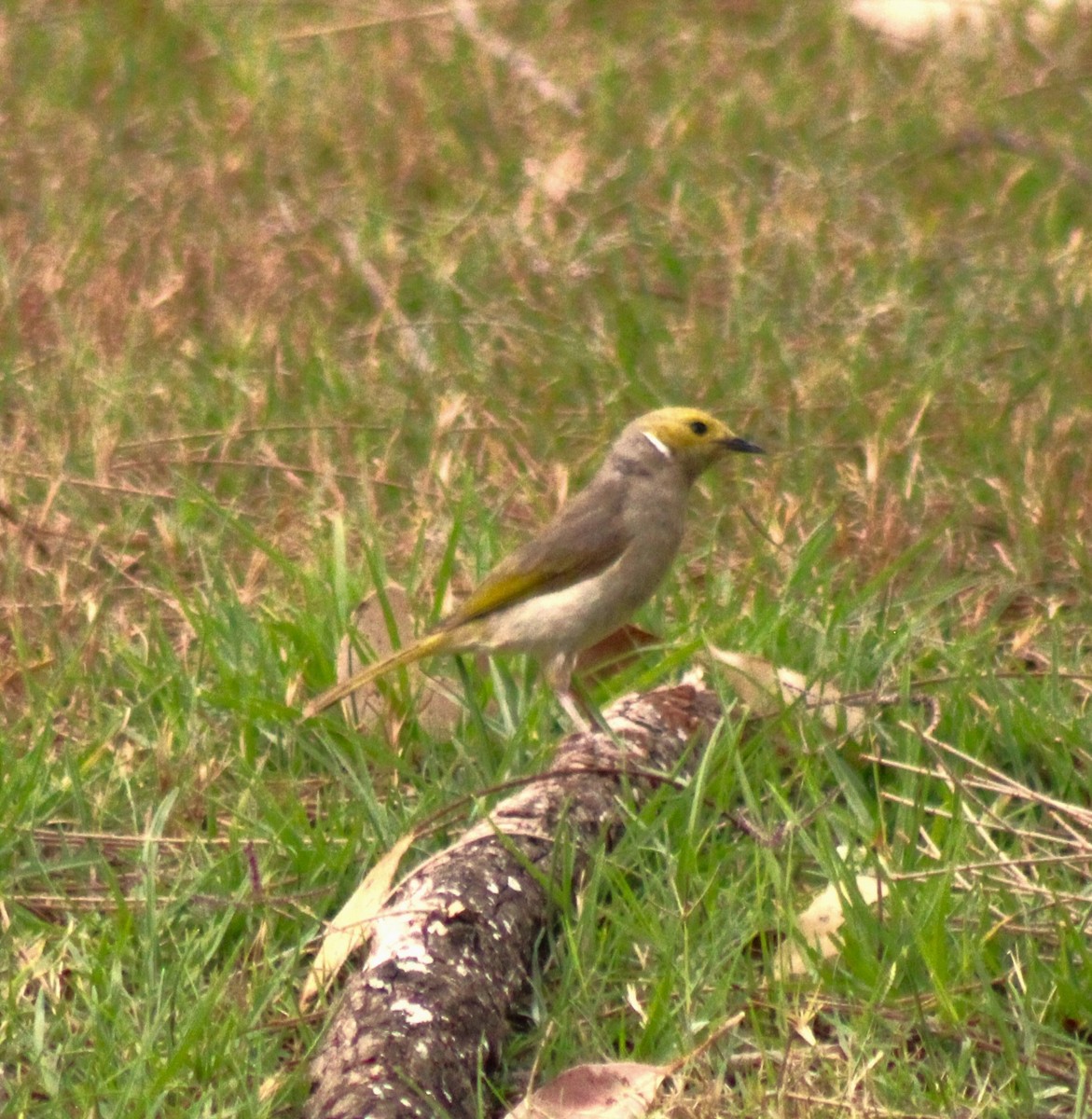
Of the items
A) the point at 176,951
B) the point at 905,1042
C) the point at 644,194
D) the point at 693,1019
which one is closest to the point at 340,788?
the point at 176,951

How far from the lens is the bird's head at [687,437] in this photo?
5570 millimetres

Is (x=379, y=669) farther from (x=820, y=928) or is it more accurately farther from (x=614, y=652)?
(x=820, y=928)

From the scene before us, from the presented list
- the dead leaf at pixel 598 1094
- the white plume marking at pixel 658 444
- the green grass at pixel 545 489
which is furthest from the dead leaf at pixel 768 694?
the dead leaf at pixel 598 1094

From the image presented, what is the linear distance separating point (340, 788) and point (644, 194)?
13.3ft

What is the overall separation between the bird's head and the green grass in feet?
1.17

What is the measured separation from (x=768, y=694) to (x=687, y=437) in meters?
1.00

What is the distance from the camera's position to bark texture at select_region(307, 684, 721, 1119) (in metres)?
3.54

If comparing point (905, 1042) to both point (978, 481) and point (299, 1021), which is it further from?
point (978, 481)

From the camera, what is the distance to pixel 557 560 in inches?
Answer: 208

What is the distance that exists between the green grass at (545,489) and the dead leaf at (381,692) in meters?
0.07

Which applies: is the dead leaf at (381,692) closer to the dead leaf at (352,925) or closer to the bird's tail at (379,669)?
the bird's tail at (379,669)

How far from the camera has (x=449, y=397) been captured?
22.3 feet

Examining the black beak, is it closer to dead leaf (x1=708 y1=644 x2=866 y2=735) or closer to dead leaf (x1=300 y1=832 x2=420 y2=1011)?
dead leaf (x1=708 y1=644 x2=866 y2=735)

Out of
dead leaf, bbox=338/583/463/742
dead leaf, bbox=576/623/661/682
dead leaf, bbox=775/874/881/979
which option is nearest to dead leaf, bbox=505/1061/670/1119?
dead leaf, bbox=775/874/881/979
